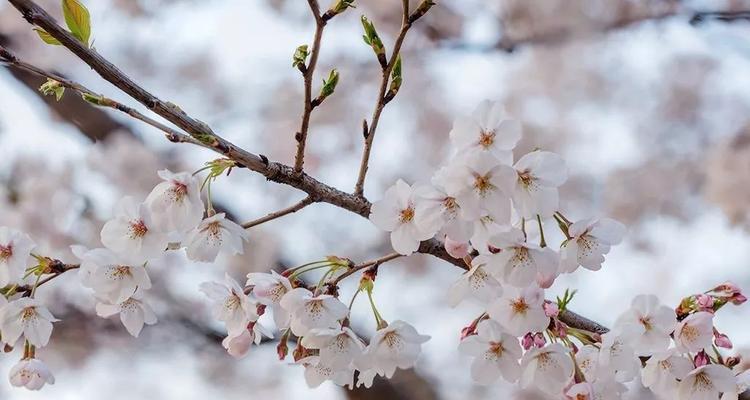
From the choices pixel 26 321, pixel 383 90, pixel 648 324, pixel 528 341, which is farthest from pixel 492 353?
pixel 26 321

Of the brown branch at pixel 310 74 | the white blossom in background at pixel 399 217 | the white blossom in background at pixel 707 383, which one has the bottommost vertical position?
the white blossom in background at pixel 707 383

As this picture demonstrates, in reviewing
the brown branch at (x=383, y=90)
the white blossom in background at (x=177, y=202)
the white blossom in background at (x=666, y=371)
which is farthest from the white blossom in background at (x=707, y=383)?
the white blossom in background at (x=177, y=202)

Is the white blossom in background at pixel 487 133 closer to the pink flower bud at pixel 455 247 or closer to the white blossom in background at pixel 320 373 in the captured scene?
the pink flower bud at pixel 455 247

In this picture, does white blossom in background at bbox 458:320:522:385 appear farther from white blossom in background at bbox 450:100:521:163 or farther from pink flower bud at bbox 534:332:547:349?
white blossom in background at bbox 450:100:521:163

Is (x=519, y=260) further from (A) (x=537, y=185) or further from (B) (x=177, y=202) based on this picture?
(B) (x=177, y=202)

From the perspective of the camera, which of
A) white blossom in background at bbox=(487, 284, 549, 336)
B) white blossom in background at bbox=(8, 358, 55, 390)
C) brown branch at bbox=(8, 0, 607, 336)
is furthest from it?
white blossom in background at bbox=(8, 358, 55, 390)

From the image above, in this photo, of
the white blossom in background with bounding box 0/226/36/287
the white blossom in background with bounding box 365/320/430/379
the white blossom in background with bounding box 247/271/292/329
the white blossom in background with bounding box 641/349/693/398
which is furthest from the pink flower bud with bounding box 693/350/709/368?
the white blossom in background with bounding box 0/226/36/287

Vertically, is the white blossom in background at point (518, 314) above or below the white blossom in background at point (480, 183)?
below
